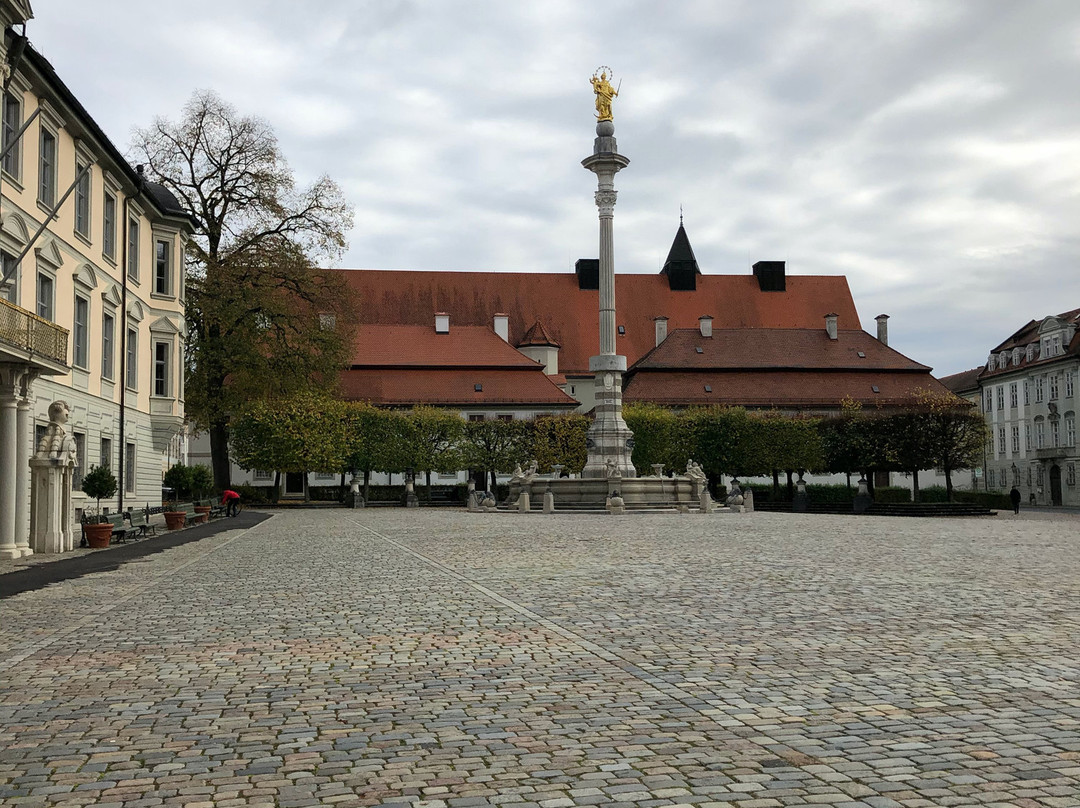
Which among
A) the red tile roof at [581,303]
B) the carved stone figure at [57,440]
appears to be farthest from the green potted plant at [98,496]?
the red tile roof at [581,303]

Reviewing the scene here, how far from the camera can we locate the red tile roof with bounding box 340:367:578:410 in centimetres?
7169

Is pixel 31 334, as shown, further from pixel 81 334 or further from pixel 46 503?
pixel 81 334

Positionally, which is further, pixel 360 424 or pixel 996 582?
pixel 360 424

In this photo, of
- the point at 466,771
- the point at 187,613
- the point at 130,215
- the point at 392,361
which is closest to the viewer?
the point at 466,771

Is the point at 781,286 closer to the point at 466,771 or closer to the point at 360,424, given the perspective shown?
the point at 360,424

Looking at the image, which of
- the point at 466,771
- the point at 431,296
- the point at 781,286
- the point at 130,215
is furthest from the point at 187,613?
the point at 781,286

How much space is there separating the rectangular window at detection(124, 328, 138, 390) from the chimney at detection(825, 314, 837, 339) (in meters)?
56.5

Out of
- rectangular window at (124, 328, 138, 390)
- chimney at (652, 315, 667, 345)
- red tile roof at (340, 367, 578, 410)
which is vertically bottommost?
rectangular window at (124, 328, 138, 390)

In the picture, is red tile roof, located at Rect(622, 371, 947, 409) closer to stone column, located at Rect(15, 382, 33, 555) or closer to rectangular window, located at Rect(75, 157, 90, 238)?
rectangular window, located at Rect(75, 157, 90, 238)

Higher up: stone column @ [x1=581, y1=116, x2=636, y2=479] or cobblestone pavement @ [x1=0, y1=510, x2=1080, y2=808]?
stone column @ [x1=581, y1=116, x2=636, y2=479]

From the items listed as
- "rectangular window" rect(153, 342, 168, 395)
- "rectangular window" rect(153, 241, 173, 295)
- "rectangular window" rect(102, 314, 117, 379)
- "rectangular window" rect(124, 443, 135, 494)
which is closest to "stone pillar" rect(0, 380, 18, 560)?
"rectangular window" rect(102, 314, 117, 379)

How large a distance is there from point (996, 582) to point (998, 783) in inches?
410

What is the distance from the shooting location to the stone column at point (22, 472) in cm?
2148

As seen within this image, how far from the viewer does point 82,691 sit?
7.77 meters
